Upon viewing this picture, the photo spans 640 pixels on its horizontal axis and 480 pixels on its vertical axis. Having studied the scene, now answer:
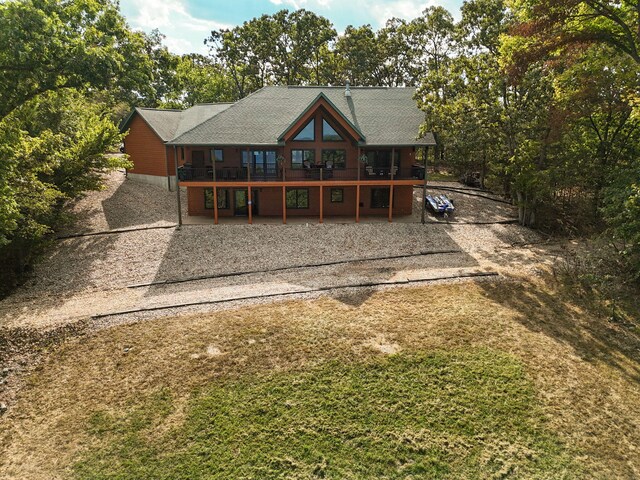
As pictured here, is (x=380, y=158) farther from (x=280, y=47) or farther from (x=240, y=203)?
(x=280, y=47)

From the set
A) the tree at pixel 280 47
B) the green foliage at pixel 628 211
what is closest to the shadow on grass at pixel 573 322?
the green foliage at pixel 628 211

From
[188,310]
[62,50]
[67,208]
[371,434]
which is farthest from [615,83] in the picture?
[67,208]

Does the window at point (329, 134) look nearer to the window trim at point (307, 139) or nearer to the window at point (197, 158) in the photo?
the window trim at point (307, 139)

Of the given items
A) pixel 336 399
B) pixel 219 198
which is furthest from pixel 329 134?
pixel 336 399

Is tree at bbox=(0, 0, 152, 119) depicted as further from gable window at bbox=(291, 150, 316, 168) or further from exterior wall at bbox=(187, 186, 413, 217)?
gable window at bbox=(291, 150, 316, 168)

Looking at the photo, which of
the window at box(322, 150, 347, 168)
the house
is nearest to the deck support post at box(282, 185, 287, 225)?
the house
